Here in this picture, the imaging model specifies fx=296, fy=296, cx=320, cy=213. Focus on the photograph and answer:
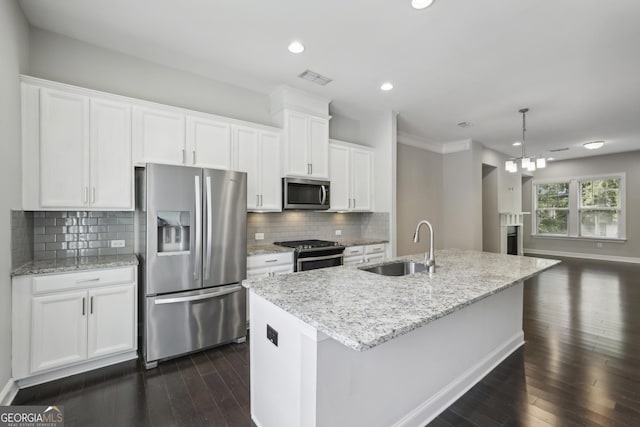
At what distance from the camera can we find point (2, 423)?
68.2 inches

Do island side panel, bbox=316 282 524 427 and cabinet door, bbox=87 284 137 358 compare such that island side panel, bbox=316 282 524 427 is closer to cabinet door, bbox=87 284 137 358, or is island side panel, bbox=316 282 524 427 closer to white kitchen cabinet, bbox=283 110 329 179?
cabinet door, bbox=87 284 137 358

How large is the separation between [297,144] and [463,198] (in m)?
4.17

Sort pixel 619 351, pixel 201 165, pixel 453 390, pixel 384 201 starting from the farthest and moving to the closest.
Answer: pixel 384 201 < pixel 201 165 < pixel 619 351 < pixel 453 390

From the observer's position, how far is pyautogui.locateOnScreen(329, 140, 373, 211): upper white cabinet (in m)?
4.38

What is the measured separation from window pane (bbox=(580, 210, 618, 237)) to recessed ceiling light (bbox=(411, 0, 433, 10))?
30.5 feet

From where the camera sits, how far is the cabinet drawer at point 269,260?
3279 millimetres

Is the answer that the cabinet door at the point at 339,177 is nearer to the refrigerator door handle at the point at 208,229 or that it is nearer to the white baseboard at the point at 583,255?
the refrigerator door handle at the point at 208,229

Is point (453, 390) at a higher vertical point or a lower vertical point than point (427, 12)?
lower

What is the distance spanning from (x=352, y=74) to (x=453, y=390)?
3169mm

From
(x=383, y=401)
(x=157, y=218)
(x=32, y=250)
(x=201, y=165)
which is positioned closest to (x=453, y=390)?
(x=383, y=401)

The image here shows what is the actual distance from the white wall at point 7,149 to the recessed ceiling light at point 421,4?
287 cm

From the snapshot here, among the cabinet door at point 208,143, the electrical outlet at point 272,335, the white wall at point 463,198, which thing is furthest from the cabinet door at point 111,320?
the white wall at point 463,198

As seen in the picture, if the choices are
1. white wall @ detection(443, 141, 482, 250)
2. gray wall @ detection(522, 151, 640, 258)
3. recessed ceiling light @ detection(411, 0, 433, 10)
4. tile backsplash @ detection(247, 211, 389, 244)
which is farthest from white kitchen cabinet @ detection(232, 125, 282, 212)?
gray wall @ detection(522, 151, 640, 258)

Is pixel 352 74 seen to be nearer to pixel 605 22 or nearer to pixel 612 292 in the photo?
pixel 605 22
